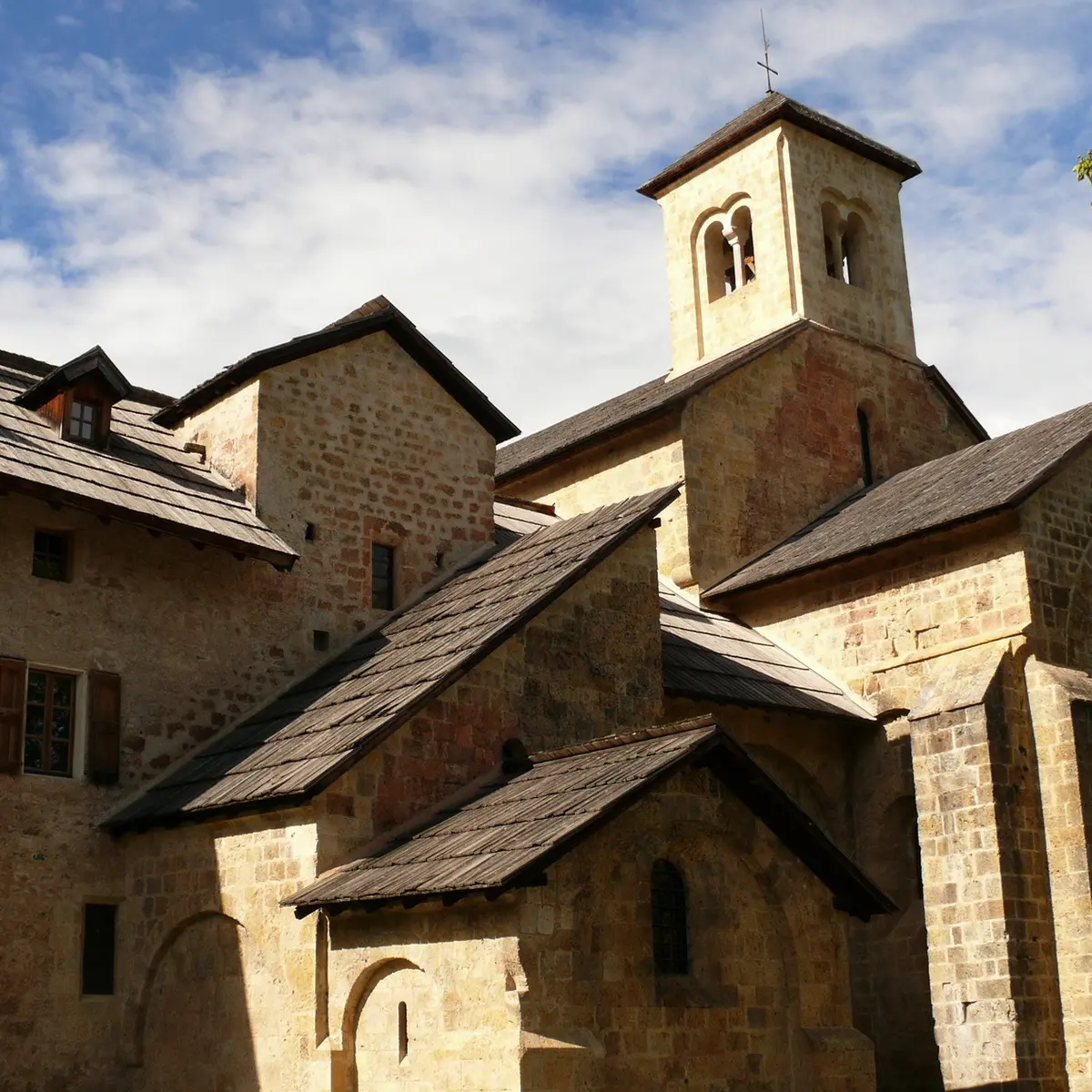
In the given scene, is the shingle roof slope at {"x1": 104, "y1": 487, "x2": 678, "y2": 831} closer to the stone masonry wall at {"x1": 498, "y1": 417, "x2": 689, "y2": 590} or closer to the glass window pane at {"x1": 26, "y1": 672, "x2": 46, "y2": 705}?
the glass window pane at {"x1": 26, "y1": 672, "x2": 46, "y2": 705}

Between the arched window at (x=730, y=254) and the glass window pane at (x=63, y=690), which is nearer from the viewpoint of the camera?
the glass window pane at (x=63, y=690)

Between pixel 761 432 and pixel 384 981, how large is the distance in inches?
545

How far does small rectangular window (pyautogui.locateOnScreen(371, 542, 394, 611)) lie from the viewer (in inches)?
757

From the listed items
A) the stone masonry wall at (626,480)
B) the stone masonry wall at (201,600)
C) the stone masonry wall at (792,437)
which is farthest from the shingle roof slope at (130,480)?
the stone masonry wall at (792,437)

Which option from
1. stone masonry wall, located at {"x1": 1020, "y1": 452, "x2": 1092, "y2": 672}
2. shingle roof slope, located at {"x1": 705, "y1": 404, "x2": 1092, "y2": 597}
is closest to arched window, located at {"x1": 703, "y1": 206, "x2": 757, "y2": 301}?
shingle roof slope, located at {"x1": 705, "y1": 404, "x2": 1092, "y2": 597}

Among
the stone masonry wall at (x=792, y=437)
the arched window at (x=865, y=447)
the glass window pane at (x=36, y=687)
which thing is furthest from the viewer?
the arched window at (x=865, y=447)

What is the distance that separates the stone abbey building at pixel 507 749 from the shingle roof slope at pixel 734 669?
0.37 ft

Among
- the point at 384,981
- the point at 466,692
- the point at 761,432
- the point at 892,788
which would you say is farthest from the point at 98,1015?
the point at 761,432

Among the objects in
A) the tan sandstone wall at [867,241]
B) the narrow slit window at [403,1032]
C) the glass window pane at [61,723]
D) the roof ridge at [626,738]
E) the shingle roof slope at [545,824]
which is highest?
the tan sandstone wall at [867,241]

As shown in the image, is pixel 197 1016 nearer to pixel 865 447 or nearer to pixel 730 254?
pixel 865 447

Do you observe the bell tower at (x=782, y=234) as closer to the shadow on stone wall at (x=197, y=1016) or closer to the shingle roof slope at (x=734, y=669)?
the shingle roof slope at (x=734, y=669)

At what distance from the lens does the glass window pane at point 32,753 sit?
52.3 feet

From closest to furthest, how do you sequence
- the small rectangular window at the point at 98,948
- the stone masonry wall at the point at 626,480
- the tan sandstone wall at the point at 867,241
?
the small rectangular window at the point at 98,948 < the stone masonry wall at the point at 626,480 < the tan sandstone wall at the point at 867,241

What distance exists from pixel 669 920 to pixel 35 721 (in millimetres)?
6874
